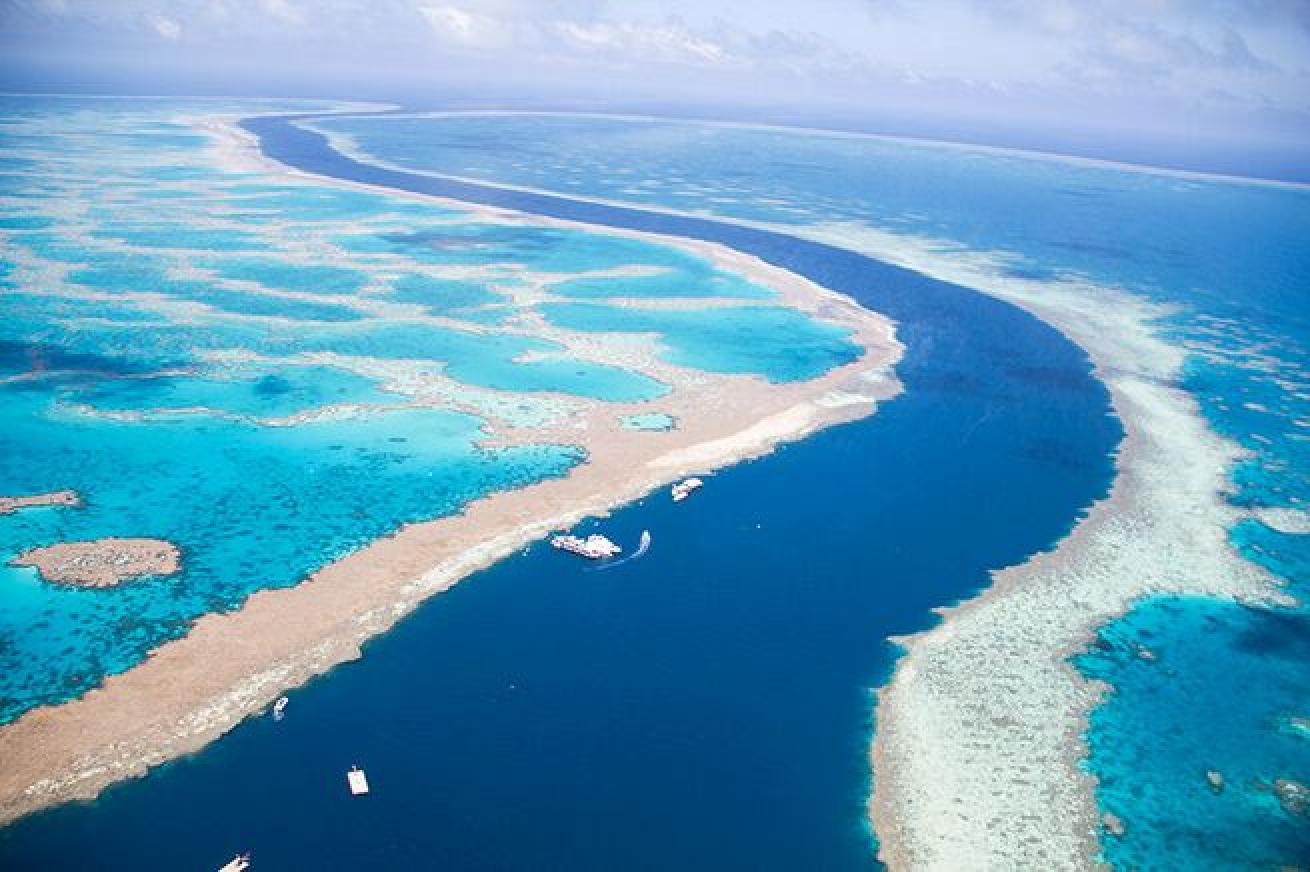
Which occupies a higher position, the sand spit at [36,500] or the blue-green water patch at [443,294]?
the blue-green water patch at [443,294]

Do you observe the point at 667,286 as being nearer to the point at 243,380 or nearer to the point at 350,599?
the point at 243,380

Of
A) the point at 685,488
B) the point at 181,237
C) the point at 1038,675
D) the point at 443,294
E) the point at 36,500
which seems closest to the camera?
the point at 1038,675

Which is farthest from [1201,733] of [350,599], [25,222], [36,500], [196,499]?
[25,222]

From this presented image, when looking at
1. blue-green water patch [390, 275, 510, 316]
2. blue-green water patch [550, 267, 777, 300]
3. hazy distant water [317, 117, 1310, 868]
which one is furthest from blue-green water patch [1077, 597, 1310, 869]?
blue-green water patch [390, 275, 510, 316]

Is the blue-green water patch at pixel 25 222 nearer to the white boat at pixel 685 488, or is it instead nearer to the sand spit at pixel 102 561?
the sand spit at pixel 102 561

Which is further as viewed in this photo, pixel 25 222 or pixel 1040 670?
pixel 25 222

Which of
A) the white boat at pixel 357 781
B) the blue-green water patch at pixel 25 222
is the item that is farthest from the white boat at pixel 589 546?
the blue-green water patch at pixel 25 222

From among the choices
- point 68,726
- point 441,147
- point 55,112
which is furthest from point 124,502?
point 55,112
